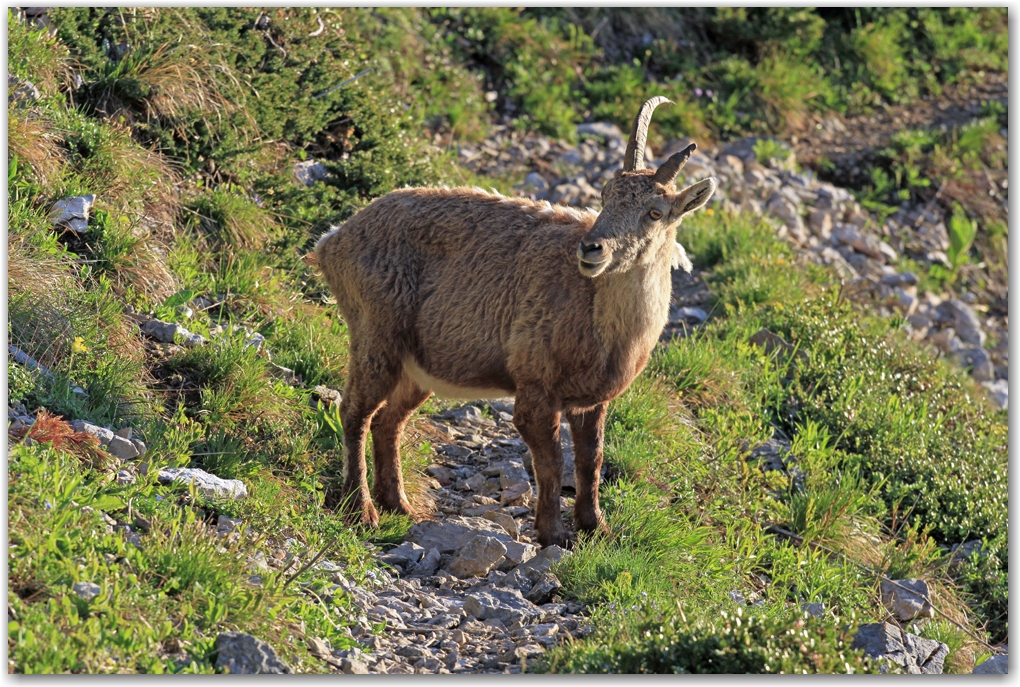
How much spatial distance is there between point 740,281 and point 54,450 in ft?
21.6

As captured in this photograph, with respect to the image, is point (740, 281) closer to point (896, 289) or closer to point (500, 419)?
point (896, 289)

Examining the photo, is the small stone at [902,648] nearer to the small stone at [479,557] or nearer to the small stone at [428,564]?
the small stone at [479,557]

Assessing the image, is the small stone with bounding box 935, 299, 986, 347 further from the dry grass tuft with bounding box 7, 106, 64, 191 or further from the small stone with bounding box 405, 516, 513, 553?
the dry grass tuft with bounding box 7, 106, 64, 191

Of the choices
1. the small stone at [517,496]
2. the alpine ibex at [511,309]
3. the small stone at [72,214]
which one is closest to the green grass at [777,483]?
the small stone at [517,496]

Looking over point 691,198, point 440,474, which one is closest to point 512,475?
point 440,474

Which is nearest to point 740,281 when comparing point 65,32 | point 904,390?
point 904,390

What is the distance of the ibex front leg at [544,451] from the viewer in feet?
20.4

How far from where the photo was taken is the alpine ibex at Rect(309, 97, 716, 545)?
20.1 ft

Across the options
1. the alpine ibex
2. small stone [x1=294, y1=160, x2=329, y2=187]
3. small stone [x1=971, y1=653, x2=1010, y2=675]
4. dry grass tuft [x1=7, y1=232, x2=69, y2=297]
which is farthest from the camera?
small stone [x1=294, y1=160, x2=329, y2=187]

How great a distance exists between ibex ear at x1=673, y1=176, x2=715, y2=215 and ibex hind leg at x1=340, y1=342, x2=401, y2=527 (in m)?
1.91

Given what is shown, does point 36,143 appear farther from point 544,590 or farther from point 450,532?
point 544,590

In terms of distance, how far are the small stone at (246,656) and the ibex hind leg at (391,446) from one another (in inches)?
89.7

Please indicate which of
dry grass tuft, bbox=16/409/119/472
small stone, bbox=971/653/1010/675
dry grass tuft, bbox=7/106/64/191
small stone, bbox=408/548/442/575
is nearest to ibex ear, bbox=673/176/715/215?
small stone, bbox=408/548/442/575

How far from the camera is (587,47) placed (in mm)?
13312
